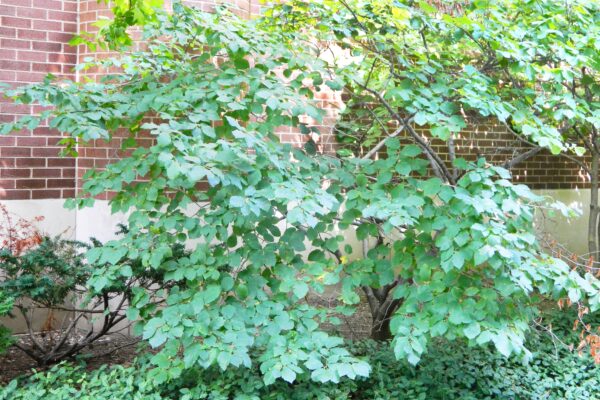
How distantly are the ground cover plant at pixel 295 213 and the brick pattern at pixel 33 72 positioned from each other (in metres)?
2.26

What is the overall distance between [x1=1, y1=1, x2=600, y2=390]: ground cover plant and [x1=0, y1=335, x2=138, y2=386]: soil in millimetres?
1307

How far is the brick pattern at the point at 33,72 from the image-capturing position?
6809 millimetres

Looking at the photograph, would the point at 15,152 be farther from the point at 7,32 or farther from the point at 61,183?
the point at 7,32

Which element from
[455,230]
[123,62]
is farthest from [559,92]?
[123,62]

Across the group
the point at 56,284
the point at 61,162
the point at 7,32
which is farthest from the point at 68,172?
the point at 56,284

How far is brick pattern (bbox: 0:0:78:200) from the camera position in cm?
681

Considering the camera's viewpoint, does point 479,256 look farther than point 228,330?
No

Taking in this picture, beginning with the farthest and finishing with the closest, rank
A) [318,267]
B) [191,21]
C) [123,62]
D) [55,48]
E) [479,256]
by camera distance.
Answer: [55,48], [123,62], [191,21], [318,267], [479,256]

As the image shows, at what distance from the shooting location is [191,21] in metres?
5.02

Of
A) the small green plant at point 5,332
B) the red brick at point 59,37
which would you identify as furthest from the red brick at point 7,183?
the small green plant at point 5,332

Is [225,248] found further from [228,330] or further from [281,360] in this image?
[281,360]

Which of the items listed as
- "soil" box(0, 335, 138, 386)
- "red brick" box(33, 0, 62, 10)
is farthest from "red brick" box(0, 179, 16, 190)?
"red brick" box(33, 0, 62, 10)

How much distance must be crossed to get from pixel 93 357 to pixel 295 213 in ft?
9.70

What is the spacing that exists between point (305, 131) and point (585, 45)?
1890 mm
